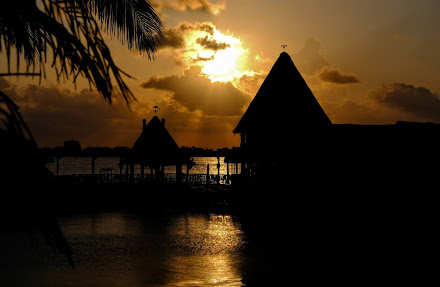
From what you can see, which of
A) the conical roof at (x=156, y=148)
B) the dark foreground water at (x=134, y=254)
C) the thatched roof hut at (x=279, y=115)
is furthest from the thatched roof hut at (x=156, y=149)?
the dark foreground water at (x=134, y=254)

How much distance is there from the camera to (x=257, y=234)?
69.7 ft

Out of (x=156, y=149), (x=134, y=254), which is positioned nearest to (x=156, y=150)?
(x=156, y=149)

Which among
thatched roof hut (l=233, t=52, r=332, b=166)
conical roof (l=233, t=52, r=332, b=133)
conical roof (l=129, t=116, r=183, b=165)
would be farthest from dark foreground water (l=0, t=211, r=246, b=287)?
conical roof (l=129, t=116, r=183, b=165)

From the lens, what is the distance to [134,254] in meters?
17.1

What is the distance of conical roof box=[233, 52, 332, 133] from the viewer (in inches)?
1000

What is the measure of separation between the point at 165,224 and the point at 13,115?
22996mm

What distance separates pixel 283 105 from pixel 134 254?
12341 mm

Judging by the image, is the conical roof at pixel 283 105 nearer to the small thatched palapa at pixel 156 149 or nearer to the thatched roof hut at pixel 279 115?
the thatched roof hut at pixel 279 115

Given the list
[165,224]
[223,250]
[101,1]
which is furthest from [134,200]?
[101,1]

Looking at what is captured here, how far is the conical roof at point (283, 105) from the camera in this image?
83.4 ft

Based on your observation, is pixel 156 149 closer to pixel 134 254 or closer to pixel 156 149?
pixel 156 149

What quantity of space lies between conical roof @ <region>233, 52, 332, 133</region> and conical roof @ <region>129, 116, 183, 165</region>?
826cm

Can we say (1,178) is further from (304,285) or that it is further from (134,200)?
(134,200)

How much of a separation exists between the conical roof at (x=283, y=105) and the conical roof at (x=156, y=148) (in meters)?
8.26
